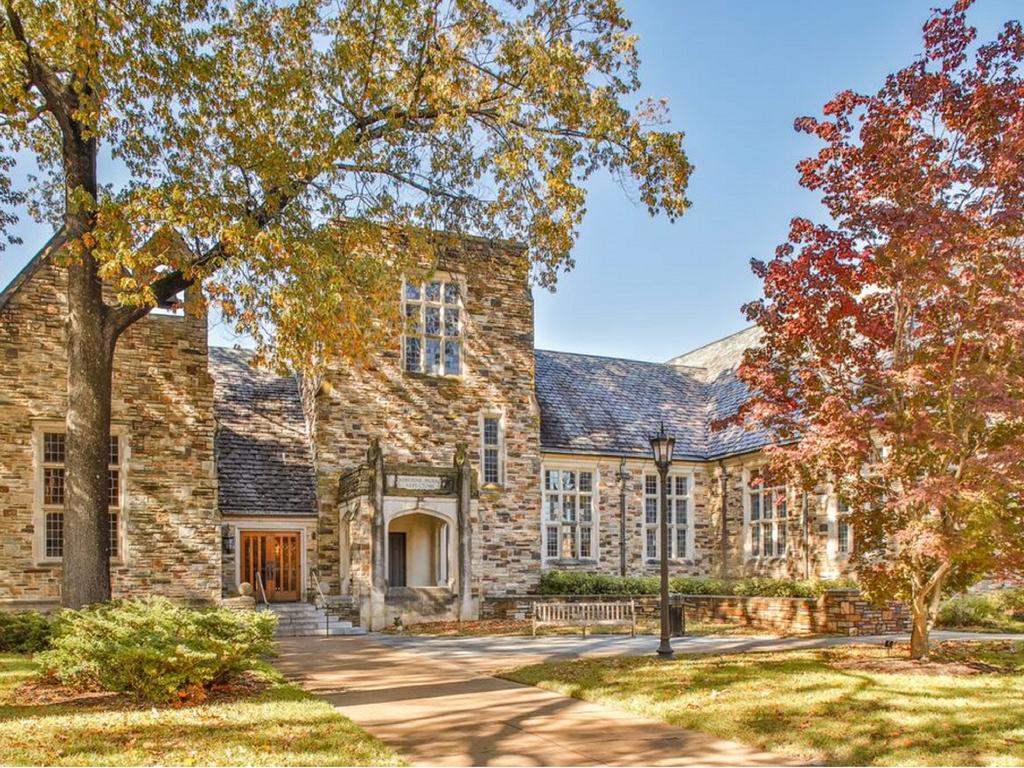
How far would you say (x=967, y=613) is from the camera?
68.7ft

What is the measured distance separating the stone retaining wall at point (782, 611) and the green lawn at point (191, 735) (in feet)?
35.5

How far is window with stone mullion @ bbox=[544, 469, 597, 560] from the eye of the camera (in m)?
28.9

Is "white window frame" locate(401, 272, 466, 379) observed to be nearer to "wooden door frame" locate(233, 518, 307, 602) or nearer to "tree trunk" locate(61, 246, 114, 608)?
"wooden door frame" locate(233, 518, 307, 602)

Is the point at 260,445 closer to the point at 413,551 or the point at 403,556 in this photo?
the point at 403,556

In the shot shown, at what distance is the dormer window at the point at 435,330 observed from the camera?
1040 inches

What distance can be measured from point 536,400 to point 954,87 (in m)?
15.8

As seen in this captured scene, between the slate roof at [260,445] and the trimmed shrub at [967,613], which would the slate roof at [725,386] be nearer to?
the trimmed shrub at [967,613]

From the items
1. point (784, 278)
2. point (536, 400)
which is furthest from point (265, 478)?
point (784, 278)

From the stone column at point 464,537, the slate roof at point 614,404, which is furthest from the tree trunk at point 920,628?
the slate roof at point 614,404

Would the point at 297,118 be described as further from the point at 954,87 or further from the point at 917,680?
the point at 917,680

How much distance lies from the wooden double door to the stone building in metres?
0.04

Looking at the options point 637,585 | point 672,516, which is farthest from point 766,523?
point 637,585

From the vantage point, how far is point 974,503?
13102mm

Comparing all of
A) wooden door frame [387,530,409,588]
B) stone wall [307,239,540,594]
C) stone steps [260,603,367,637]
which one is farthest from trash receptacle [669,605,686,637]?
wooden door frame [387,530,409,588]
